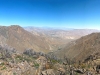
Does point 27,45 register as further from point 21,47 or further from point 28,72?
point 28,72

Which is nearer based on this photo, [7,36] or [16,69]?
[16,69]

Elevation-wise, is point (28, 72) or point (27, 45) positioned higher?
point (28, 72)

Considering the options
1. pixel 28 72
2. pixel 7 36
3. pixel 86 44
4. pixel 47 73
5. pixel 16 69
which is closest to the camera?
pixel 47 73

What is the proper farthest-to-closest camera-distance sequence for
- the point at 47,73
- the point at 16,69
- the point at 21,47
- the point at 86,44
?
the point at 21,47 → the point at 86,44 → the point at 16,69 → the point at 47,73

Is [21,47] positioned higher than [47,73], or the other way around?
[47,73]

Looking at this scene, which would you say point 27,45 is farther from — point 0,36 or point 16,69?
point 16,69

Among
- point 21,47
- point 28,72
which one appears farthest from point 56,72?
point 21,47

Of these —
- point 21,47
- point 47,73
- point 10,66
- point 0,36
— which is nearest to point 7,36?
point 0,36

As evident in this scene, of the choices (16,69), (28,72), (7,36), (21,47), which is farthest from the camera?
(7,36)

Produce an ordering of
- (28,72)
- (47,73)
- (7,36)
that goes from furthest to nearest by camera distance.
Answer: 1. (7,36)
2. (28,72)
3. (47,73)
